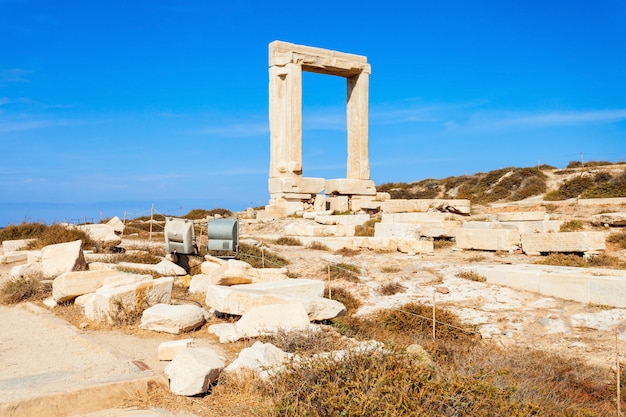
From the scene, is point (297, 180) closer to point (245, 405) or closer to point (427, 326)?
point (427, 326)

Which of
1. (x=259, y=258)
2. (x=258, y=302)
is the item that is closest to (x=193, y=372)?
(x=258, y=302)

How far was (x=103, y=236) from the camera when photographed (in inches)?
565

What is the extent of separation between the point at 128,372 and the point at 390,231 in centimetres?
1133

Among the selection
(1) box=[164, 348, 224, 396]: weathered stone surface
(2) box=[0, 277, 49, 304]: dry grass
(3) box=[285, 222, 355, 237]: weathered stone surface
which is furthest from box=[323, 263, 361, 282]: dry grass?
(1) box=[164, 348, 224, 396]: weathered stone surface

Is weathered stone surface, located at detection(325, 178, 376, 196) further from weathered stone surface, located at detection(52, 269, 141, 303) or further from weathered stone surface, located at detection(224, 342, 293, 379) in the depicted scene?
weathered stone surface, located at detection(224, 342, 293, 379)

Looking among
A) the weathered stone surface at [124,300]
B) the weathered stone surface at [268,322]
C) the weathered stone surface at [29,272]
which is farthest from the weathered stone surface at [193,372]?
the weathered stone surface at [29,272]

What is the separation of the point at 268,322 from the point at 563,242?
907 cm

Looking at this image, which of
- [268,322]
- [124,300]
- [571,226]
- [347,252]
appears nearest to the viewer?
[268,322]

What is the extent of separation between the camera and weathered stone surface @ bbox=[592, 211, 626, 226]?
1495 centimetres

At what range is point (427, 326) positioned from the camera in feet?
25.6

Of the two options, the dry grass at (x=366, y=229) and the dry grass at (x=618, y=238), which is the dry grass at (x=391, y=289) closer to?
the dry grass at (x=618, y=238)

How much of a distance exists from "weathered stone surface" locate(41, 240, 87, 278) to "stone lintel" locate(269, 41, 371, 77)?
14906mm

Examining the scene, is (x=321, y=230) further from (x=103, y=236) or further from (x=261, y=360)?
(x=261, y=360)

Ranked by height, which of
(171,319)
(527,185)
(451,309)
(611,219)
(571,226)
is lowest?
(451,309)
